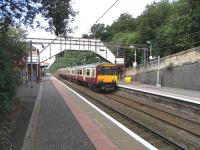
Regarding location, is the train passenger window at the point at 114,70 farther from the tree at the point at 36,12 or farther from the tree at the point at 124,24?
the tree at the point at 124,24

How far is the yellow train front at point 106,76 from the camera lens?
114ft

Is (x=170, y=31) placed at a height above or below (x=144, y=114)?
above

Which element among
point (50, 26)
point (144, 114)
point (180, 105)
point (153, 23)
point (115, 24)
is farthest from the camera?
point (115, 24)

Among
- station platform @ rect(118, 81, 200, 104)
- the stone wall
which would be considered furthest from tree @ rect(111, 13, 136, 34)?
station platform @ rect(118, 81, 200, 104)

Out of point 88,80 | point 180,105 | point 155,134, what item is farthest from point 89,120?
point 88,80

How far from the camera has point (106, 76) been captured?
115 feet

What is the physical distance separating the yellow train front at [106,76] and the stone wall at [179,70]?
8.11 m

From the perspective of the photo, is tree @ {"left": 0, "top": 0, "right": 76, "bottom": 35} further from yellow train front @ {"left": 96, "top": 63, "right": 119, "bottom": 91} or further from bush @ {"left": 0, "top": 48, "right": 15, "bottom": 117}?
yellow train front @ {"left": 96, "top": 63, "right": 119, "bottom": 91}

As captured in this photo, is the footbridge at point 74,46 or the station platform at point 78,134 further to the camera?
the footbridge at point 74,46

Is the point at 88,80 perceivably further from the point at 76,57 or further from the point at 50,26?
the point at 76,57

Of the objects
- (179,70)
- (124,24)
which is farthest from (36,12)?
(124,24)

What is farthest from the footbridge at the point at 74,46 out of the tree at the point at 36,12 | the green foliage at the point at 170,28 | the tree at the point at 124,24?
the tree at the point at 124,24

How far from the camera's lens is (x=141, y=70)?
57625 millimetres

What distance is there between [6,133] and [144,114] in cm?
925
